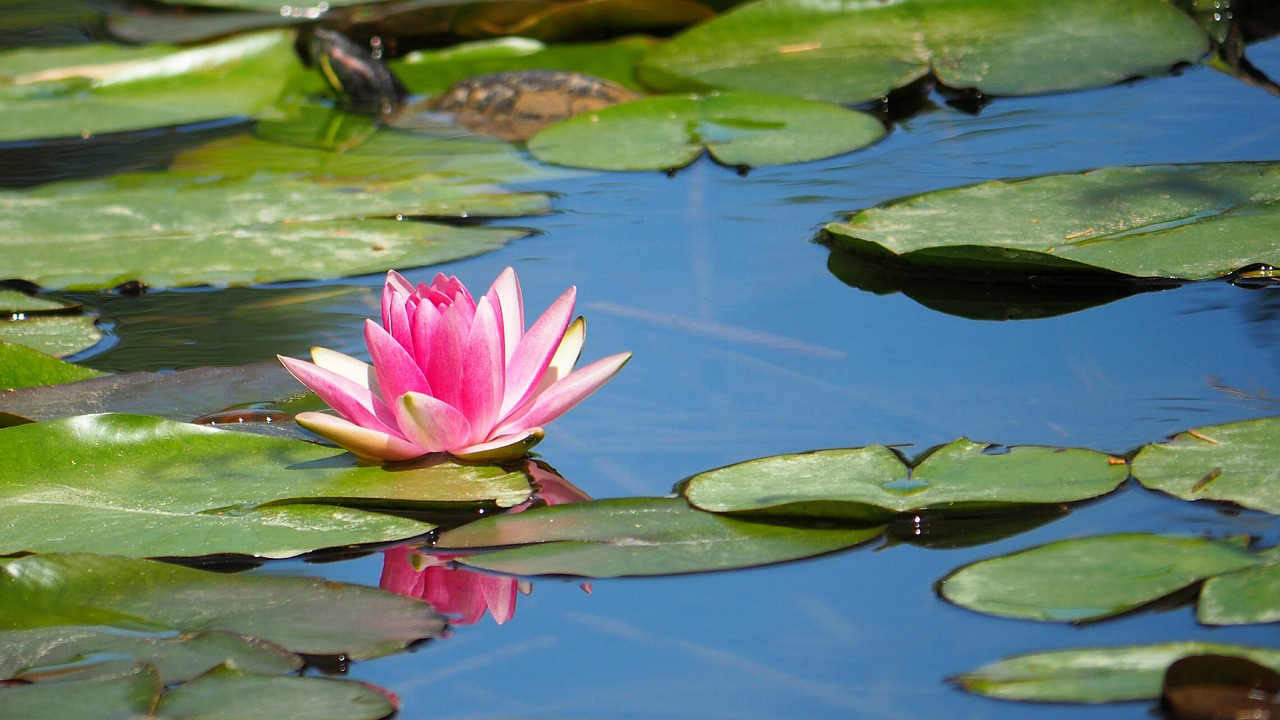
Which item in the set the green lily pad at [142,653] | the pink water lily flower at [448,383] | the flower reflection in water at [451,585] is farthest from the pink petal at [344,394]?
the green lily pad at [142,653]

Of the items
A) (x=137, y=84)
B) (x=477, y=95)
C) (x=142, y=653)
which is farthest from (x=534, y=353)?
(x=137, y=84)

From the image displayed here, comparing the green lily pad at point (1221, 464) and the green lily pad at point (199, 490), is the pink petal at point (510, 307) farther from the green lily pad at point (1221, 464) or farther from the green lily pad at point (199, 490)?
the green lily pad at point (1221, 464)

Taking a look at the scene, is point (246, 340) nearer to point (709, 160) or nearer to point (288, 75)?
point (709, 160)

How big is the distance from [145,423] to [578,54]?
2921 millimetres

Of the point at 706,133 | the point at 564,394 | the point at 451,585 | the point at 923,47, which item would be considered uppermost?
the point at 923,47

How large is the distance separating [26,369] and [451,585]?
36.9 inches

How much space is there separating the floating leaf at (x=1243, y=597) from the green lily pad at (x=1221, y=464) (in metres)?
0.14

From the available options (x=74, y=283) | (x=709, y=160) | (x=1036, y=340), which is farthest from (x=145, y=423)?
(x=709, y=160)

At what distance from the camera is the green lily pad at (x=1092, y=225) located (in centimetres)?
195

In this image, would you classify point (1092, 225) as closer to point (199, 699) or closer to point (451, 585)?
point (451, 585)

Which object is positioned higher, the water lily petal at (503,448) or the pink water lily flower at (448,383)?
the pink water lily flower at (448,383)

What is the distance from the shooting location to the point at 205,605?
4.22 ft

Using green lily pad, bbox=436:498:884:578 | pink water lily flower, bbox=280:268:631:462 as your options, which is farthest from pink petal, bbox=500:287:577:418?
green lily pad, bbox=436:498:884:578

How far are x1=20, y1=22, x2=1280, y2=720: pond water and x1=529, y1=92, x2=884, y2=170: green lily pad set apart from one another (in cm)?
5
